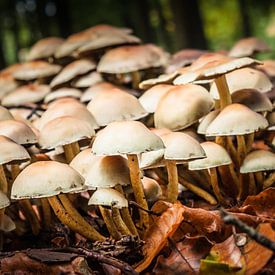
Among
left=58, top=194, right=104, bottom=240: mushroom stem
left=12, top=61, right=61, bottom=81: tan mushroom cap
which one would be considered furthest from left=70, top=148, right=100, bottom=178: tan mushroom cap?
left=12, top=61, right=61, bottom=81: tan mushroom cap

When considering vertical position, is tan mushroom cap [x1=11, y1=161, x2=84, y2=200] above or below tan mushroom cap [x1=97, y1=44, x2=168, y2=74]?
below

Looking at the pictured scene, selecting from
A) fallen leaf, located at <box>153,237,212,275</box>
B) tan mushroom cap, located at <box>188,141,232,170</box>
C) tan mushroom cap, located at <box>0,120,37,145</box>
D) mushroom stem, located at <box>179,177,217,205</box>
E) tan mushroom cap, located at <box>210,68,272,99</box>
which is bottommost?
mushroom stem, located at <box>179,177,217,205</box>

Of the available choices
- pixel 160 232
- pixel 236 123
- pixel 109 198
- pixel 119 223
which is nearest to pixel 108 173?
pixel 109 198

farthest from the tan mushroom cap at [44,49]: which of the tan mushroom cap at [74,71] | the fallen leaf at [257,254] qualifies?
the fallen leaf at [257,254]

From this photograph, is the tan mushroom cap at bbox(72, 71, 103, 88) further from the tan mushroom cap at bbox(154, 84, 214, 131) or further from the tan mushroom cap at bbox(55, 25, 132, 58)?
the tan mushroom cap at bbox(154, 84, 214, 131)

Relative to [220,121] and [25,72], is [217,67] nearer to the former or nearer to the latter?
[220,121]

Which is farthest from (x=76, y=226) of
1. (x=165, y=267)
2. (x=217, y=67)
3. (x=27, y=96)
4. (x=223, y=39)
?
(x=223, y=39)
